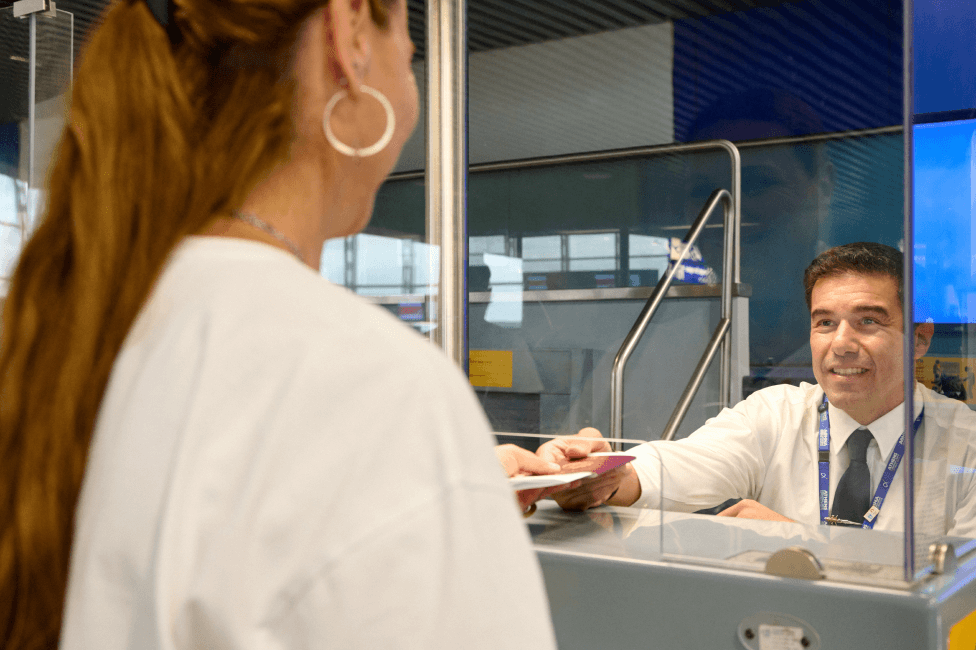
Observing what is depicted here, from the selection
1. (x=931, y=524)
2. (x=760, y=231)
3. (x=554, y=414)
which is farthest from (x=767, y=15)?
(x=931, y=524)

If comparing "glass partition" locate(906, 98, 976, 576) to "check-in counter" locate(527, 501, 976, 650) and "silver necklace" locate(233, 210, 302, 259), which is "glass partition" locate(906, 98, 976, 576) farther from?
"silver necklace" locate(233, 210, 302, 259)

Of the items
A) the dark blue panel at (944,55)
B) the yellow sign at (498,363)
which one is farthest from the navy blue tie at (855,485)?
the yellow sign at (498,363)

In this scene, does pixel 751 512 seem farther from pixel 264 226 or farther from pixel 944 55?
pixel 264 226

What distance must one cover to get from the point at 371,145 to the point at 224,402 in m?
0.19

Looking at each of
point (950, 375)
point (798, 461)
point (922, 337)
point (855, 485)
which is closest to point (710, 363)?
point (798, 461)

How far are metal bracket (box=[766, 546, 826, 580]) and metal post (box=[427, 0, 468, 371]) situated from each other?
790mm

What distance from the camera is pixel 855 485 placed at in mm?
1506

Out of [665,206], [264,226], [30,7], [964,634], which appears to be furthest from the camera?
[665,206]

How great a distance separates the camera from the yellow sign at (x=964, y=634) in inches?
34.8

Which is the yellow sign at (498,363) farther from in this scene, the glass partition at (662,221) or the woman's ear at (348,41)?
the woman's ear at (348,41)

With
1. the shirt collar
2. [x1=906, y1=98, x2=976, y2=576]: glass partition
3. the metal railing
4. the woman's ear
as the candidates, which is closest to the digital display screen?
[x1=906, y1=98, x2=976, y2=576]: glass partition

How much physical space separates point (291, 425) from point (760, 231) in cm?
417

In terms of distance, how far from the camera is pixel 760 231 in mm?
4223

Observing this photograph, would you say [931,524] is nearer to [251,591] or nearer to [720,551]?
[720,551]
